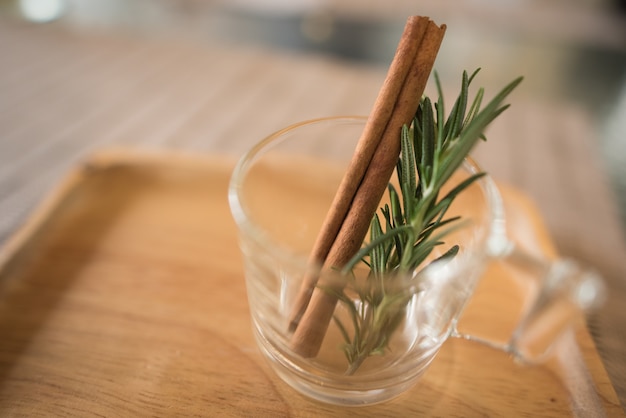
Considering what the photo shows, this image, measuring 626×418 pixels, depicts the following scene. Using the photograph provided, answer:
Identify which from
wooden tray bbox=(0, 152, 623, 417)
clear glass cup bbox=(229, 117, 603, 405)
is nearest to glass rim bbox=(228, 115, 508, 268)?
clear glass cup bbox=(229, 117, 603, 405)

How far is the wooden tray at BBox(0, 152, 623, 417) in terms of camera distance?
36 cm

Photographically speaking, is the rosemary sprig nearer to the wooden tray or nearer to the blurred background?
the wooden tray

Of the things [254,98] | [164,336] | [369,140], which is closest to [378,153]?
[369,140]

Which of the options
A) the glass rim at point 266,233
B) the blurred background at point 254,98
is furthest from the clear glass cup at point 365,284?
the blurred background at point 254,98

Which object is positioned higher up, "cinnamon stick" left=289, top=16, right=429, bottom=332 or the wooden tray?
"cinnamon stick" left=289, top=16, right=429, bottom=332

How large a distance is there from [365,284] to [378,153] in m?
0.11

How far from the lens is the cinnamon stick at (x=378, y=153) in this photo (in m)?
0.34

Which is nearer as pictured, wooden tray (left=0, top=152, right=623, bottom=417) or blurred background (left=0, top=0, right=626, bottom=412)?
wooden tray (left=0, top=152, right=623, bottom=417)

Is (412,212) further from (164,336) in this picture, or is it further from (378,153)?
(164,336)

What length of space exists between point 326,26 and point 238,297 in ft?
4.70

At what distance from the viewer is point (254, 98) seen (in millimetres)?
900

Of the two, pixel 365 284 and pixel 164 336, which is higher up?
pixel 365 284

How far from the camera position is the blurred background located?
660 millimetres

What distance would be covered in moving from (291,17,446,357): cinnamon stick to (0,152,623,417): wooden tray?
0.07m
